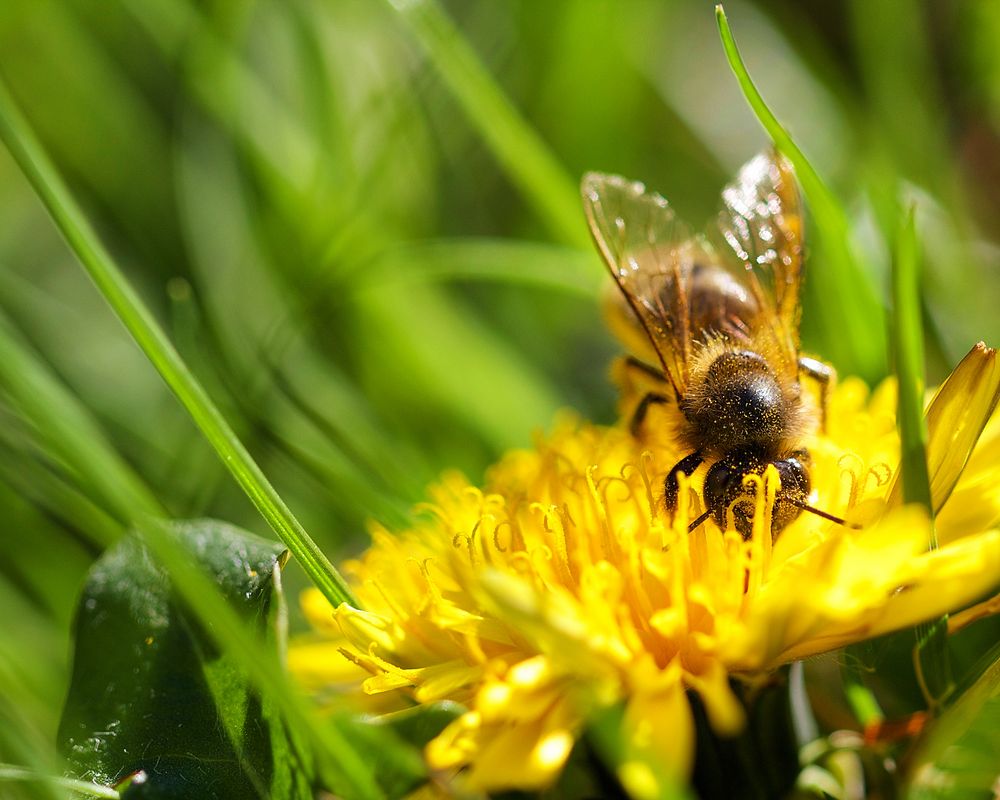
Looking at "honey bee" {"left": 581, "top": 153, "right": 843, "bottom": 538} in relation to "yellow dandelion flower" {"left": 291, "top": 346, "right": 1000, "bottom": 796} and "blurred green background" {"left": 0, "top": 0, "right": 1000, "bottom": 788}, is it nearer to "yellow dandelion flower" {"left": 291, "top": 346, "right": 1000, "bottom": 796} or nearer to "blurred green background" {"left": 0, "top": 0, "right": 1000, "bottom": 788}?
"yellow dandelion flower" {"left": 291, "top": 346, "right": 1000, "bottom": 796}

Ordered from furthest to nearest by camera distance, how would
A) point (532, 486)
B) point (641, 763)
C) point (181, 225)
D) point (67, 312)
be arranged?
point (181, 225)
point (67, 312)
point (532, 486)
point (641, 763)

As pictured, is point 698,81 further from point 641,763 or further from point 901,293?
point 641,763

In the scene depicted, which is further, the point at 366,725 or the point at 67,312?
the point at 67,312

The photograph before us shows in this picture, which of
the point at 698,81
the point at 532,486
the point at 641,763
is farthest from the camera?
the point at 698,81

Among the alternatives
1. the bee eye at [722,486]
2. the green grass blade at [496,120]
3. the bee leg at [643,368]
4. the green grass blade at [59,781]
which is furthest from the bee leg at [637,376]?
the green grass blade at [59,781]

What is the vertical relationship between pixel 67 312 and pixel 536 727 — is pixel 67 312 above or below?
above

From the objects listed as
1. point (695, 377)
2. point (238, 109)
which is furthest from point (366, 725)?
point (238, 109)

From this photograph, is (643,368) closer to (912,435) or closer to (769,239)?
(769,239)
